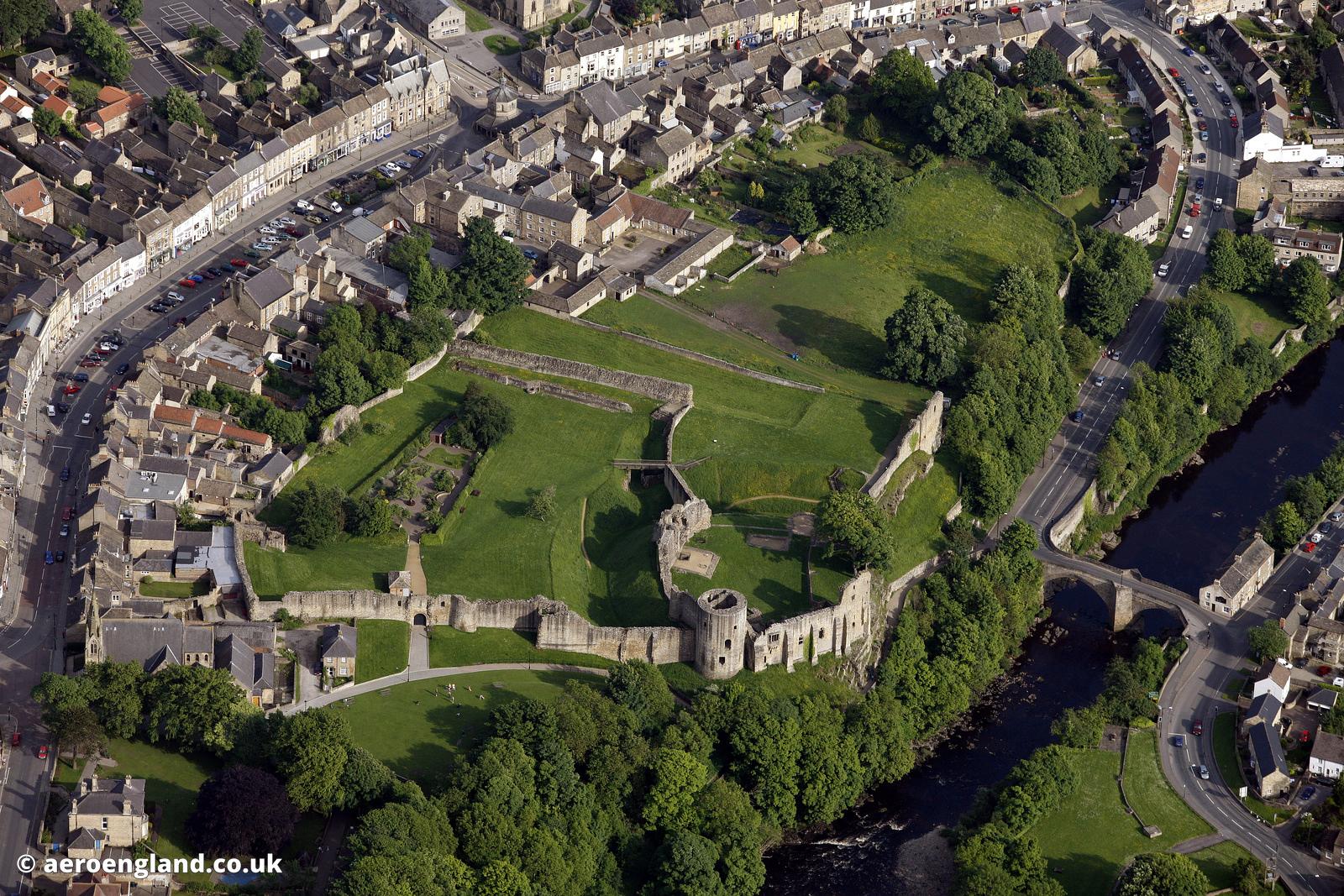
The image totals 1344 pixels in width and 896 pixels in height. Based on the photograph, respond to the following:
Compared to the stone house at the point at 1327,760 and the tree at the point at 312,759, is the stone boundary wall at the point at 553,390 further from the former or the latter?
the stone house at the point at 1327,760

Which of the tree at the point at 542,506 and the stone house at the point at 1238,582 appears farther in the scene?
the stone house at the point at 1238,582

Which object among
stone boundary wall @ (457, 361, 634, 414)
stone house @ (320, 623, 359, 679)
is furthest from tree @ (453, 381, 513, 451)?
stone house @ (320, 623, 359, 679)

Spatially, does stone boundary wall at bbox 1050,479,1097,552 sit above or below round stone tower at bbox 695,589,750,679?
below

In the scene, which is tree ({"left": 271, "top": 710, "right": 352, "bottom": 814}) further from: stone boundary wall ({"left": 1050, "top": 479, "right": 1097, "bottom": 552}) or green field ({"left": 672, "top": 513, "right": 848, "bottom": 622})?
stone boundary wall ({"left": 1050, "top": 479, "right": 1097, "bottom": 552})

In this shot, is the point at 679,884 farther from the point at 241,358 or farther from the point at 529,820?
the point at 241,358

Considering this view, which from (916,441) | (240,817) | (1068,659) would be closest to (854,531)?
(916,441)

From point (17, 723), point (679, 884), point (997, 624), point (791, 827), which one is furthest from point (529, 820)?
point (997, 624)

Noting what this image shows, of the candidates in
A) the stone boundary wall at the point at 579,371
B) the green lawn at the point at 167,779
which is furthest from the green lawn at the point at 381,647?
the stone boundary wall at the point at 579,371
